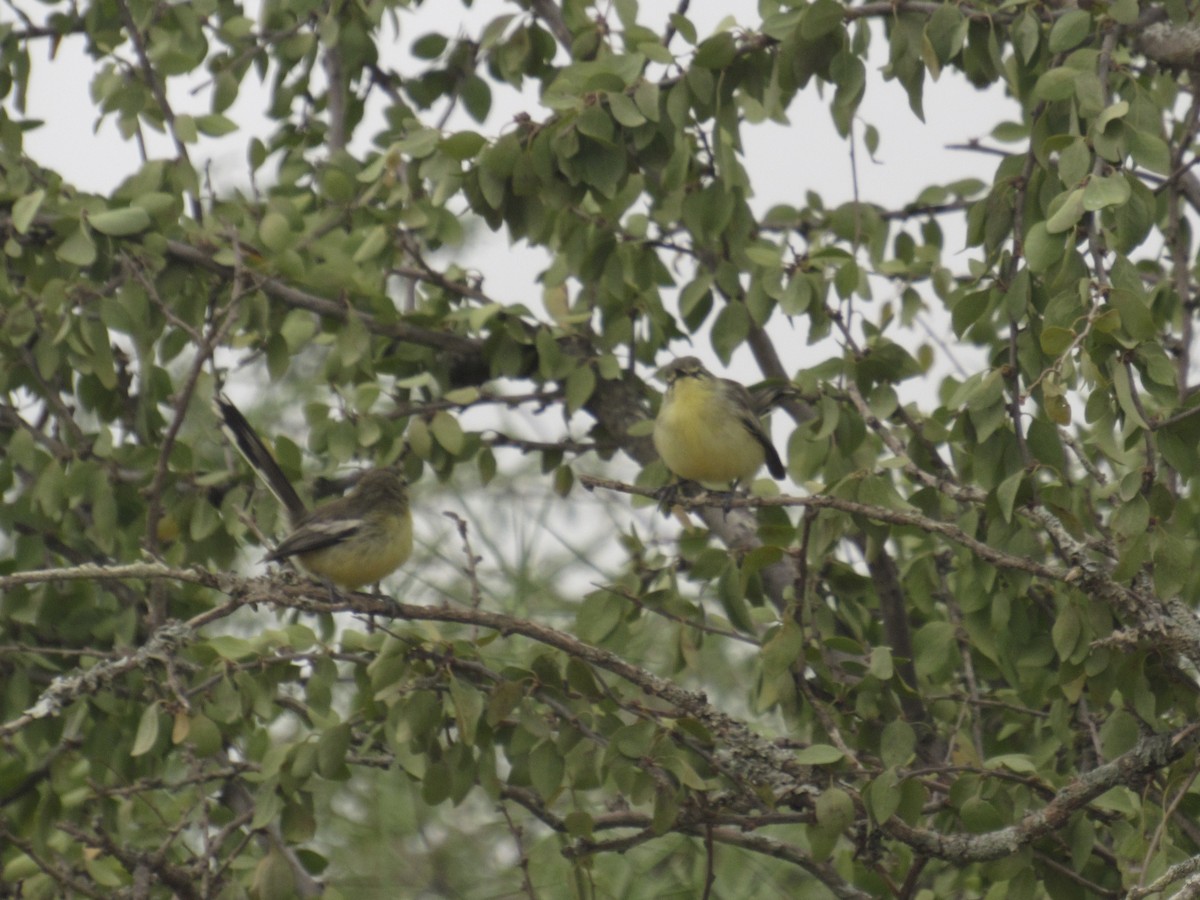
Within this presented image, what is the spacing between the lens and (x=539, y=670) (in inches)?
157

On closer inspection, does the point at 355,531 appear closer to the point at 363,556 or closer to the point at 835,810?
the point at 363,556

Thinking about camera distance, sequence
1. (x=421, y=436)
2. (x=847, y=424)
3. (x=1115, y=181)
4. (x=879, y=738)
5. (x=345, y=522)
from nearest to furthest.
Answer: (x=1115, y=181), (x=879, y=738), (x=847, y=424), (x=421, y=436), (x=345, y=522)

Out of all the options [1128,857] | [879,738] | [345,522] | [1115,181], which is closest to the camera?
[1115,181]

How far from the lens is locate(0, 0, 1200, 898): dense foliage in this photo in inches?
141

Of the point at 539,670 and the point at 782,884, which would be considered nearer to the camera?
the point at 539,670

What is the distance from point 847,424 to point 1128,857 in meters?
1.47

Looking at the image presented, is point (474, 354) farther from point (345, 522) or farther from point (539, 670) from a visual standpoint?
point (539, 670)

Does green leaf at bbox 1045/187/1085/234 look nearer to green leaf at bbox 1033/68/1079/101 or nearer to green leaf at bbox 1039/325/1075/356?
green leaf at bbox 1039/325/1075/356

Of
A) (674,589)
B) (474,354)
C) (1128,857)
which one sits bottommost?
(1128,857)

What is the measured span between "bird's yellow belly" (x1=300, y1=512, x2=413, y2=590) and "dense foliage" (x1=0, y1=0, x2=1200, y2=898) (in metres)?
0.20

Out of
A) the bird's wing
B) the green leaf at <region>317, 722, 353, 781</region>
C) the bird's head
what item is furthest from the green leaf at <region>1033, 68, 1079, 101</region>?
the bird's head

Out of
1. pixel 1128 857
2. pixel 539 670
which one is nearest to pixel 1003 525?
pixel 1128 857

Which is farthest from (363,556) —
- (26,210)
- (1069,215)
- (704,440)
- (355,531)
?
(1069,215)

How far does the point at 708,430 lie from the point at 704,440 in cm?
9
